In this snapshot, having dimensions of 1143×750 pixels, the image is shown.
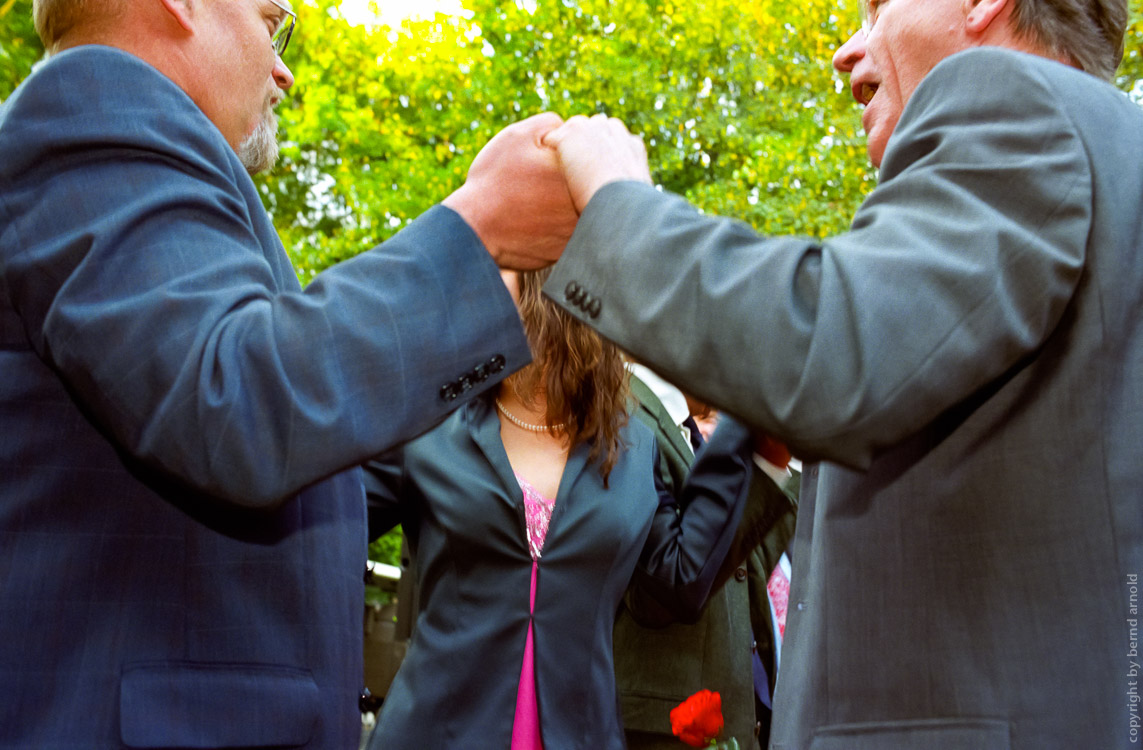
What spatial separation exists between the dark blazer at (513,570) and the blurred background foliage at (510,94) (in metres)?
12.9

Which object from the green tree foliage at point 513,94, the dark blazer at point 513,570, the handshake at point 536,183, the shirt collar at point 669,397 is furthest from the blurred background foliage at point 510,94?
the handshake at point 536,183

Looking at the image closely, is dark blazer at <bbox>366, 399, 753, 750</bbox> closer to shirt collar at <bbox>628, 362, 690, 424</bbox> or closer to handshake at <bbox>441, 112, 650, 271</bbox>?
shirt collar at <bbox>628, 362, 690, 424</bbox>

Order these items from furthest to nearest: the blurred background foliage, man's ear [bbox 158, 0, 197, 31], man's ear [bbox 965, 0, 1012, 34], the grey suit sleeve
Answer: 1. the blurred background foliage
2. man's ear [bbox 158, 0, 197, 31]
3. man's ear [bbox 965, 0, 1012, 34]
4. the grey suit sleeve

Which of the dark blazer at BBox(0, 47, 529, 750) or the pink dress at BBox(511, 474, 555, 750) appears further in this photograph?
the pink dress at BBox(511, 474, 555, 750)

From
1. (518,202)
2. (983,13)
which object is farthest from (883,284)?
(983,13)

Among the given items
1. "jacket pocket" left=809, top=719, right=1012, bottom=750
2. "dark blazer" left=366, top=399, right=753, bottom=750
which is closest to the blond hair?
"jacket pocket" left=809, top=719, right=1012, bottom=750

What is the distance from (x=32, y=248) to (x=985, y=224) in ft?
4.13

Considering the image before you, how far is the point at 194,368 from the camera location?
1.48 metres

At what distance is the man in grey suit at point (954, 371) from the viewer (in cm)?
137

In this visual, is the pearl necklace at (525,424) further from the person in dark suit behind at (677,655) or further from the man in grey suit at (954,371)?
the man in grey suit at (954,371)

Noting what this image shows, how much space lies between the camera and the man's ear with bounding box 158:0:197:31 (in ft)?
6.65

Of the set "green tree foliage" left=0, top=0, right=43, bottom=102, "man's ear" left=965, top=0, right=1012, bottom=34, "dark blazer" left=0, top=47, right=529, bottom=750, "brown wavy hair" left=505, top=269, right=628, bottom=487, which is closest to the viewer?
"dark blazer" left=0, top=47, right=529, bottom=750

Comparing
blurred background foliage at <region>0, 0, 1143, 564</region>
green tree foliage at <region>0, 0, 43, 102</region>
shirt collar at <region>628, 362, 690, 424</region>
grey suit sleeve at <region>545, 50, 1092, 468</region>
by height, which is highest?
grey suit sleeve at <region>545, 50, 1092, 468</region>

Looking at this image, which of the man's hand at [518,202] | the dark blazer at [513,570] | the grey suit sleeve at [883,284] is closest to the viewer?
the grey suit sleeve at [883,284]
